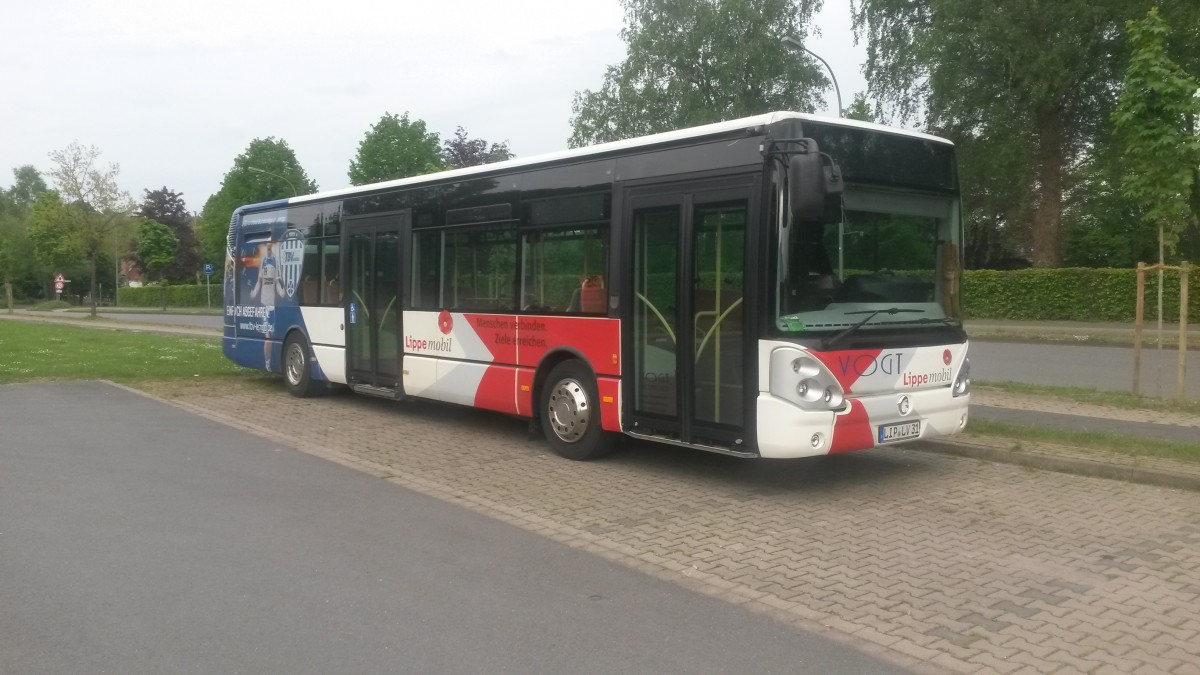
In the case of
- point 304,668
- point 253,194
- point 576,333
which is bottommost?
point 304,668

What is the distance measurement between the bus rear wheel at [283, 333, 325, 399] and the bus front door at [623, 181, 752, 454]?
702 centimetres

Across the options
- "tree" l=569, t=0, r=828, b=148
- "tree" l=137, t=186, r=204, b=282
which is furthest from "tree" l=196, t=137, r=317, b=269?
"tree" l=569, t=0, r=828, b=148

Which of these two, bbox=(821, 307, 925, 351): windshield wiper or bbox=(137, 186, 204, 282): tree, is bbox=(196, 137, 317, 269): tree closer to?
bbox=(137, 186, 204, 282): tree

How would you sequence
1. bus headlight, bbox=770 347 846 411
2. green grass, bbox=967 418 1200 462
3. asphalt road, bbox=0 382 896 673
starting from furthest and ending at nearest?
green grass, bbox=967 418 1200 462, bus headlight, bbox=770 347 846 411, asphalt road, bbox=0 382 896 673

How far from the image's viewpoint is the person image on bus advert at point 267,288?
1521cm

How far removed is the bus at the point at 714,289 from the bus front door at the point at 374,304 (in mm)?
816

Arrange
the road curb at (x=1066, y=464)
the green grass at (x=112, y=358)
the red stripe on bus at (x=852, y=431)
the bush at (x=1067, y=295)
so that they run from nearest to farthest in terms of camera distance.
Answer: the red stripe on bus at (x=852, y=431), the road curb at (x=1066, y=464), the green grass at (x=112, y=358), the bush at (x=1067, y=295)

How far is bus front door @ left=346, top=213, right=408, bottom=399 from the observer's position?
12.4 m

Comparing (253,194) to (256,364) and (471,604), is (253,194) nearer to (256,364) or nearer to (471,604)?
(256,364)

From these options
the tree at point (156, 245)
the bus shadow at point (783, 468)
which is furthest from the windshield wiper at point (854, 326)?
the tree at point (156, 245)

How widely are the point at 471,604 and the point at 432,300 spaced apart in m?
6.78

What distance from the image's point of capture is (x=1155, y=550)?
6.46 metres

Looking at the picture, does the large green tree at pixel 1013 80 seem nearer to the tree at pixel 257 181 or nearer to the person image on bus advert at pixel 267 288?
the person image on bus advert at pixel 267 288

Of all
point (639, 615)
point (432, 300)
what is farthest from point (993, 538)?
point (432, 300)
